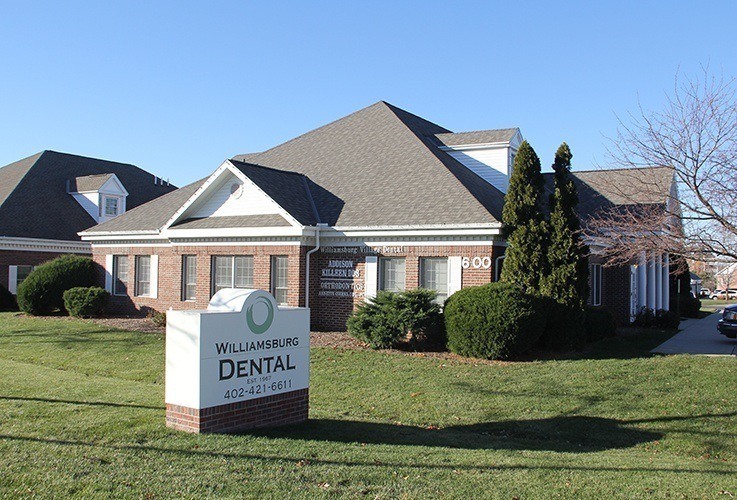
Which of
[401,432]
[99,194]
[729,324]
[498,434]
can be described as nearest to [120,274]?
[99,194]

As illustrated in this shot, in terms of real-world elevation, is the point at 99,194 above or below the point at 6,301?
above

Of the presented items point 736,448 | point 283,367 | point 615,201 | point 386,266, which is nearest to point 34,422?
point 283,367

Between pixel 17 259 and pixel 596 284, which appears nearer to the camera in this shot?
pixel 596 284

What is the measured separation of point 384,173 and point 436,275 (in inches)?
199

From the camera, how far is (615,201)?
2397cm

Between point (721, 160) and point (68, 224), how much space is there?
28.4 meters

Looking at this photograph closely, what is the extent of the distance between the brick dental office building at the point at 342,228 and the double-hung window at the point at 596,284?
0.04 meters

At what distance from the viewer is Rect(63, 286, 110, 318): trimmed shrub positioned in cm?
2338

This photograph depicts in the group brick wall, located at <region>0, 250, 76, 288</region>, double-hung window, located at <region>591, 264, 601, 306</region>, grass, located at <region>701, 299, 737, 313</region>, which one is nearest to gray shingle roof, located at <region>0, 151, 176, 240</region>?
brick wall, located at <region>0, 250, 76, 288</region>

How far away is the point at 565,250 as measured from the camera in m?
17.5

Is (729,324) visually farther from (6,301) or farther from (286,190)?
(6,301)

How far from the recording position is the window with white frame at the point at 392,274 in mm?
19688

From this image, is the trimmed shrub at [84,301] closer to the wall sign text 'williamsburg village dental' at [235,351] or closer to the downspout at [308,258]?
the downspout at [308,258]

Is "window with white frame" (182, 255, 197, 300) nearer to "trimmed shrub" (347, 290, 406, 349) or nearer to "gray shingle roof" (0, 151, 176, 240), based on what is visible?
"trimmed shrub" (347, 290, 406, 349)
